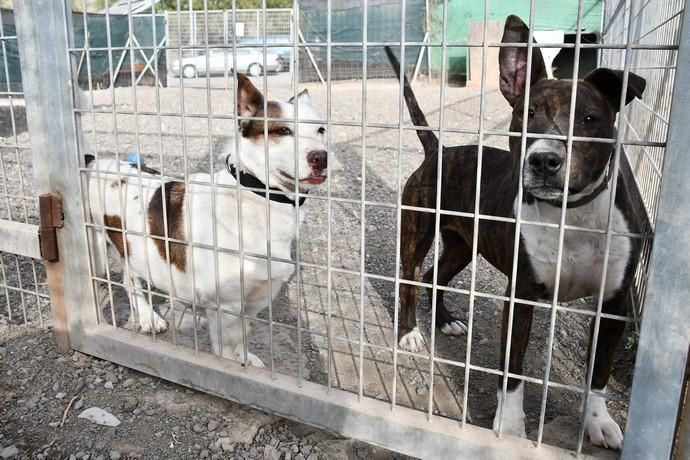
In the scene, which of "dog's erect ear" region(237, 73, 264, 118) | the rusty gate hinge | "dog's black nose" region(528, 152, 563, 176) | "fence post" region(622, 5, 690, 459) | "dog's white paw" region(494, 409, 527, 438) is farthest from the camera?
the rusty gate hinge

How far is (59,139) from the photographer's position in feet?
9.25

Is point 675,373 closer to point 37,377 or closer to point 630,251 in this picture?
point 630,251

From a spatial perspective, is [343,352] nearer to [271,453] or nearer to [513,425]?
[271,453]

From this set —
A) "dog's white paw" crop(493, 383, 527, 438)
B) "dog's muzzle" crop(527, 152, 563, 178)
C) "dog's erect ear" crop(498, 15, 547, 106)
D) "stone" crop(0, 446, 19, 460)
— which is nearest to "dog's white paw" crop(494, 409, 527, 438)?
"dog's white paw" crop(493, 383, 527, 438)

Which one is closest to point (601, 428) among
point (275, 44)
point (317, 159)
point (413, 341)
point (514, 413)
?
point (514, 413)

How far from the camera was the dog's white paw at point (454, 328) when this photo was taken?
11.5 feet

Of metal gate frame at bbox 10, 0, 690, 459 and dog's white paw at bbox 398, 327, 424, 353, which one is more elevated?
metal gate frame at bbox 10, 0, 690, 459

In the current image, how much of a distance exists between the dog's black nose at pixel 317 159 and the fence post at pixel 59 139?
112cm

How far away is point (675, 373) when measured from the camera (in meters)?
1.73

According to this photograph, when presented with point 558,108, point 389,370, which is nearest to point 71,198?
point 389,370

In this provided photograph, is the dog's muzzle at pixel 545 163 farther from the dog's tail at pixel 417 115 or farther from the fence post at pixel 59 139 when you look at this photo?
the fence post at pixel 59 139

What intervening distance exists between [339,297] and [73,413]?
6.03ft

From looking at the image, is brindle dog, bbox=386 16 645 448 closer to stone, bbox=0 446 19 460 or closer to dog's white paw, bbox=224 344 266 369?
dog's white paw, bbox=224 344 266 369

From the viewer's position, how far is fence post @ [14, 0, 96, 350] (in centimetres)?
270
